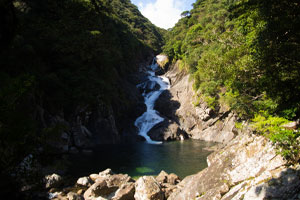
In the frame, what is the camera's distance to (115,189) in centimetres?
1186

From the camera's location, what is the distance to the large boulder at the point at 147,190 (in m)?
9.37

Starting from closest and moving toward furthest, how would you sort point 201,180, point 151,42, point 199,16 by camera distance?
point 201,180 → point 199,16 → point 151,42

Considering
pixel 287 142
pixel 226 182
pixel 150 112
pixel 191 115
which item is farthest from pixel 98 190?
pixel 150 112

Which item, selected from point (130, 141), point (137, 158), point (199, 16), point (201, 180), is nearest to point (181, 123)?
point (130, 141)

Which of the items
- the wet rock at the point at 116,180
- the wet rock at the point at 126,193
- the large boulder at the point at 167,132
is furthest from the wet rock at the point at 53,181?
the large boulder at the point at 167,132

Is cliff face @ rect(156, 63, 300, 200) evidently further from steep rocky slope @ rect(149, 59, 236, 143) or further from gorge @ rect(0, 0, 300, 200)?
steep rocky slope @ rect(149, 59, 236, 143)

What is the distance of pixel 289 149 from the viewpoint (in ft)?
15.9

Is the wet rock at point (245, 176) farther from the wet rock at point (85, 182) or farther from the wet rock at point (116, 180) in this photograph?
the wet rock at point (85, 182)

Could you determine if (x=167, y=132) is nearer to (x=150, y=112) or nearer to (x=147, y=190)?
(x=150, y=112)

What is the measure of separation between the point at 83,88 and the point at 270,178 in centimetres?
2667

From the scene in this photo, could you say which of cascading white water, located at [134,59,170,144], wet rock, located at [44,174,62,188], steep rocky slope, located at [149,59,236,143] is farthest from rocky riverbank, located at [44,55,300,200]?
cascading white water, located at [134,59,170,144]

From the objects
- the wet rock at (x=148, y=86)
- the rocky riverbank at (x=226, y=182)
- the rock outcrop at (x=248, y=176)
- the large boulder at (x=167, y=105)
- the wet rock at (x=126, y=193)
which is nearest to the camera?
the rock outcrop at (x=248, y=176)

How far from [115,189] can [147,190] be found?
3327mm

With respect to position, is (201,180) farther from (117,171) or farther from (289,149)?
(117,171)
